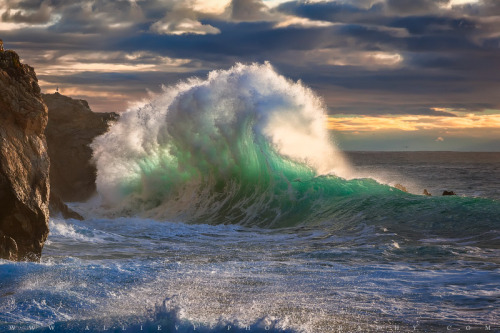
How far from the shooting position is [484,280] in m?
8.52

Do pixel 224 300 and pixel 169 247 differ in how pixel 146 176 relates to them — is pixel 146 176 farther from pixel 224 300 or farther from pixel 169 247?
pixel 224 300

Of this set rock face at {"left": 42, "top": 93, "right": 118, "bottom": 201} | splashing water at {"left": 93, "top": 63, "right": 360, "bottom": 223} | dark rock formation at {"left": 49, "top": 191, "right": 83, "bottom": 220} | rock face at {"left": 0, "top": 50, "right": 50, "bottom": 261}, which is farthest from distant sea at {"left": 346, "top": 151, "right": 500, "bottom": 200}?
rock face at {"left": 0, "top": 50, "right": 50, "bottom": 261}

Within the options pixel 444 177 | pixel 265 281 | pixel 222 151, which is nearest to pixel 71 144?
pixel 222 151

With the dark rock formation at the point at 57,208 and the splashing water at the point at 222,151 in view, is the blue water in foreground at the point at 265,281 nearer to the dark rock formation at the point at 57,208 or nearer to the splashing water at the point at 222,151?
the dark rock formation at the point at 57,208

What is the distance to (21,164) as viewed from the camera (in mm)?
9055

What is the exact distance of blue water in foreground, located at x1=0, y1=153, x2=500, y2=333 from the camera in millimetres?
6172

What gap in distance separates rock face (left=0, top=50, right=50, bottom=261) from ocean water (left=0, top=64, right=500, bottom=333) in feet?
2.02

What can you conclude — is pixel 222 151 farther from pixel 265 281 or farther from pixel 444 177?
pixel 444 177

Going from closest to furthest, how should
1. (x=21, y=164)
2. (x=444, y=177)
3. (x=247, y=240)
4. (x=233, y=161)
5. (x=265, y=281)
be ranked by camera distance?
(x=265, y=281), (x=21, y=164), (x=247, y=240), (x=233, y=161), (x=444, y=177)

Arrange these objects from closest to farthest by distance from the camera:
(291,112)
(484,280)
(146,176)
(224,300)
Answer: (224,300) < (484,280) < (291,112) < (146,176)

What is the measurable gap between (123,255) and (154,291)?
3814 millimetres

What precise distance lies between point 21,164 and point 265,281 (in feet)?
13.6

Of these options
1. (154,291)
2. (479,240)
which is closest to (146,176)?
(479,240)

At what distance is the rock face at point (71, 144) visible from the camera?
81.6 feet
